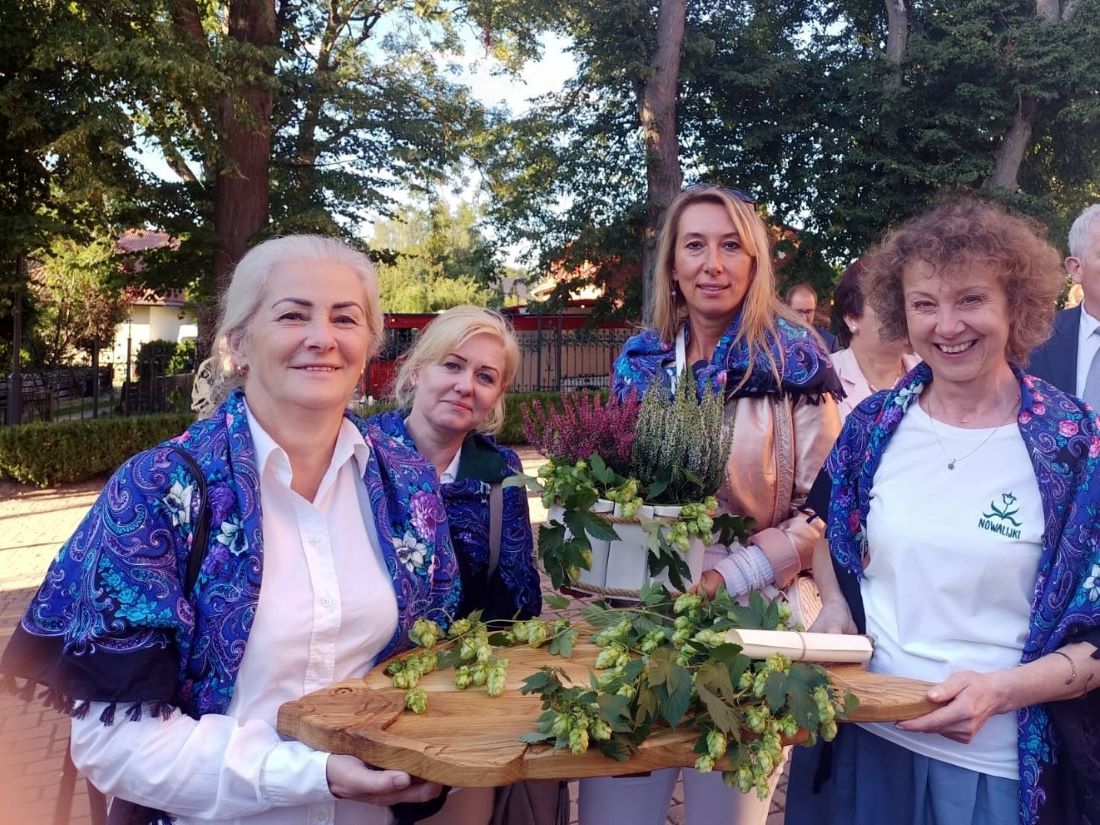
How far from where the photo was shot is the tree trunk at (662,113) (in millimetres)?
18109

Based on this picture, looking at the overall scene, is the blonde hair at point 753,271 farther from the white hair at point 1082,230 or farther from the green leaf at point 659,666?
the white hair at point 1082,230

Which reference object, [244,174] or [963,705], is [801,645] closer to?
[963,705]

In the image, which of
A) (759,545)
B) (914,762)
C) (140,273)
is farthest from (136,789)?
(140,273)

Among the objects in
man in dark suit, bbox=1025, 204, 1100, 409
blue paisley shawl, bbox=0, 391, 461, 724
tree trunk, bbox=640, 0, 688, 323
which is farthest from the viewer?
tree trunk, bbox=640, 0, 688, 323

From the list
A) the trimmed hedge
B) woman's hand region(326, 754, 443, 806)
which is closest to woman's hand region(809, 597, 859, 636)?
woman's hand region(326, 754, 443, 806)

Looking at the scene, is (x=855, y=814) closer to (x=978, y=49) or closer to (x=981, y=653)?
(x=981, y=653)

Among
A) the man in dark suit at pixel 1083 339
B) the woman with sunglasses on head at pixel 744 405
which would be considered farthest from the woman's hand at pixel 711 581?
the man in dark suit at pixel 1083 339

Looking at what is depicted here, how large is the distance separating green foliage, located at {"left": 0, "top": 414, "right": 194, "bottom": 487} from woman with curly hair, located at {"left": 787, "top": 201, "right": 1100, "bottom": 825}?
1176 cm

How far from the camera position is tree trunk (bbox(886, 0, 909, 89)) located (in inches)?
797

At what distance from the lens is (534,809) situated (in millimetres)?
2197

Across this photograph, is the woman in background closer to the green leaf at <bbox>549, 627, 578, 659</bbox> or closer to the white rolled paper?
the white rolled paper

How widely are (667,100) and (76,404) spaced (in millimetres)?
13768

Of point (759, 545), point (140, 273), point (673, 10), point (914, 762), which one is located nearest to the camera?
point (914, 762)

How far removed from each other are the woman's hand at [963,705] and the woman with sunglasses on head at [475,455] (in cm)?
105
